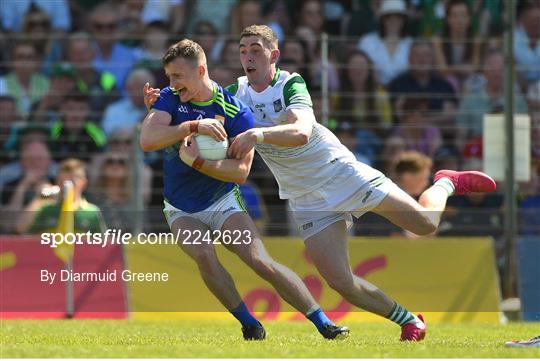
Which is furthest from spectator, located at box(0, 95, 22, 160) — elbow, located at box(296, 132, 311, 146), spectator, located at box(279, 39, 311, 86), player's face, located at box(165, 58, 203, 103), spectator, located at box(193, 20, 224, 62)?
elbow, located at box(296, 132, 311, 146)

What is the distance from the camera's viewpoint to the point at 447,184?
10352mm

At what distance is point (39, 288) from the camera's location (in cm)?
1382

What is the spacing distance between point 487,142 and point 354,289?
5.97 meters

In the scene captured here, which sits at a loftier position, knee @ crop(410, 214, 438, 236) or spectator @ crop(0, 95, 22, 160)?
spectator @ crop(0, 95, 22, 160)

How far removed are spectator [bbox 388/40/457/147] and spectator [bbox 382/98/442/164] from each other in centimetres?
10

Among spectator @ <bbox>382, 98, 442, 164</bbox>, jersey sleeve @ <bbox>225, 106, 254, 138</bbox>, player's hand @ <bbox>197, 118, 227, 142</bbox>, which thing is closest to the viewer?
player's hand @ <bbox>197, 118, 227, 142</bbox>

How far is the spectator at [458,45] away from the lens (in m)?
16.3

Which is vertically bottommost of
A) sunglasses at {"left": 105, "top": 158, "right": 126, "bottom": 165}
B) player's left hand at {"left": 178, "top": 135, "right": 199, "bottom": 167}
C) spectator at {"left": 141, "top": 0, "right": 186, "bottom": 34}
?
sunglasses at {"left": 105, "top": 158, "right": 126, "bottom": 165}

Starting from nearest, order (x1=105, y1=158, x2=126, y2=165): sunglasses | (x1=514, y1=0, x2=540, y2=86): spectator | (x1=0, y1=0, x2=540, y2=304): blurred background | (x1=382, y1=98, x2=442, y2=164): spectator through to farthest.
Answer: (x1=0, y1=0, x2=540, y2=304): blurred background
(x1=105, y1=158, x2=126, y2=165): sunglasses
(x1=382, y1=98, x2=442, y2=164): spectator
(x1=514, y1=0, x2=540, y2=86): spectator

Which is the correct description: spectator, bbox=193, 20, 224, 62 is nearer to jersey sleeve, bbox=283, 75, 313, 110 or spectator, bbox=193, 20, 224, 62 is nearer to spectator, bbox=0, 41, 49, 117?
spectator, bbox=0, 41, 49, 117

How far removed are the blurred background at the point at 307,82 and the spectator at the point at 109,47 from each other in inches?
0.9

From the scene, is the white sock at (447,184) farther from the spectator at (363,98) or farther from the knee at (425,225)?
the spectator at (363,98)

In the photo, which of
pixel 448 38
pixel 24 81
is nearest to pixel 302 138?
pixel 24 81

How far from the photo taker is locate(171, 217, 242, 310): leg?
938 centimetres
